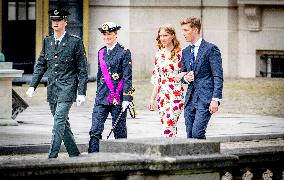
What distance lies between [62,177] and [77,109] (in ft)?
57.7

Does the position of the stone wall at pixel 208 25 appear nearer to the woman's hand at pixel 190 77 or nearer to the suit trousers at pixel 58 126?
the suit trousers at pixel 58 126

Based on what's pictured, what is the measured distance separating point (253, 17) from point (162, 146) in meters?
26.2

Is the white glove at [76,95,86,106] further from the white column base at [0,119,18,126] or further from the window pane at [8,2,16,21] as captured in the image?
the window pane at [8,2,16,21]

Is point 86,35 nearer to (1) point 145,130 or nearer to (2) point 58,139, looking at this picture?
(1) point 145,130

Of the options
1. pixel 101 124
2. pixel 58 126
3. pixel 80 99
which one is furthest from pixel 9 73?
pixel 80 99

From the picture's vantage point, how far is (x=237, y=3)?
34.1 m

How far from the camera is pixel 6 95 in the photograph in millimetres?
19688

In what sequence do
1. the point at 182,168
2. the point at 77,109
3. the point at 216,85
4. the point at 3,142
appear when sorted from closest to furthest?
the point at 182,168 → the point at 216,85 → the point at 3,142 → the point at 77,109

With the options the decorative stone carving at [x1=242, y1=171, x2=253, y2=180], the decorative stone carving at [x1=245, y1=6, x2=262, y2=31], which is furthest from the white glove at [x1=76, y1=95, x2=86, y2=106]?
the decorative stone carving at [x1=245, y1=6, x2=262, y2=31]

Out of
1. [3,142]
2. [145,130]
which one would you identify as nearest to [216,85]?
[3,142]

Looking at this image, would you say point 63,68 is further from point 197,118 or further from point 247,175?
point 247,175

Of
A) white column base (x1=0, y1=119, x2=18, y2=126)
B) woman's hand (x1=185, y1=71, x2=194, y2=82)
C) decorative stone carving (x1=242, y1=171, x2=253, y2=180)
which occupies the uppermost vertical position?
woman's hand (x1=185, y1=71, x2=194, y2=82)

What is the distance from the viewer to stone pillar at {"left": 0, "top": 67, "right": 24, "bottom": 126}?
19.6 metres

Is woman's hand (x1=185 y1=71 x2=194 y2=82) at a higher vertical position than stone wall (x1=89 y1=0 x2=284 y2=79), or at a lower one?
lower
